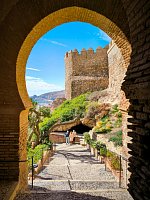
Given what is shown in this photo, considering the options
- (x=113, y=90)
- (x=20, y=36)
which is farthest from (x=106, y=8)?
(x=113, y=90)

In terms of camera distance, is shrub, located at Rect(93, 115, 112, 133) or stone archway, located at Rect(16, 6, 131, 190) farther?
shrub, located at Rect(93, 115, 112, 133)

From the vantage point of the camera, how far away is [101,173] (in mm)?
10141

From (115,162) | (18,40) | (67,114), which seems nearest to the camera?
(18,40)

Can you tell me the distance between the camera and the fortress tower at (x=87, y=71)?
111ft

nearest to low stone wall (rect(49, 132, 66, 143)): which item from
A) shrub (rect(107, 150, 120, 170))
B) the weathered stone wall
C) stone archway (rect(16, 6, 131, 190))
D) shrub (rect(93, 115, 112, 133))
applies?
shrub (rect(93, 115, 112, 133))

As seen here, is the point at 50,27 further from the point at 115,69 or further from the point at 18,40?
the point at 115,69

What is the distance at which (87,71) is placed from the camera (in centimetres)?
3484

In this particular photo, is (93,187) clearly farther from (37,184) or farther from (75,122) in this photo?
(75,122)

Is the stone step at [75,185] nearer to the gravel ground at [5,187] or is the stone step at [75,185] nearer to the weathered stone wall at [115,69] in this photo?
the gravel ground at [5,187]

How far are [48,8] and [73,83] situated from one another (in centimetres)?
2840

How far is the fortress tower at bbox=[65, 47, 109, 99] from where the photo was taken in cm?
3394

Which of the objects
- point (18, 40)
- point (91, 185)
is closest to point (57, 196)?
point (91, 185)

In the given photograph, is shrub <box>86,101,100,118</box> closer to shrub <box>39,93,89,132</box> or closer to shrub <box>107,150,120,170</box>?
shrub <box>39,93,89,132</box>

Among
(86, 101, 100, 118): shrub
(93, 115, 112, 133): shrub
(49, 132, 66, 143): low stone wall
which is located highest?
(86, 101, 100, 118): shrub
